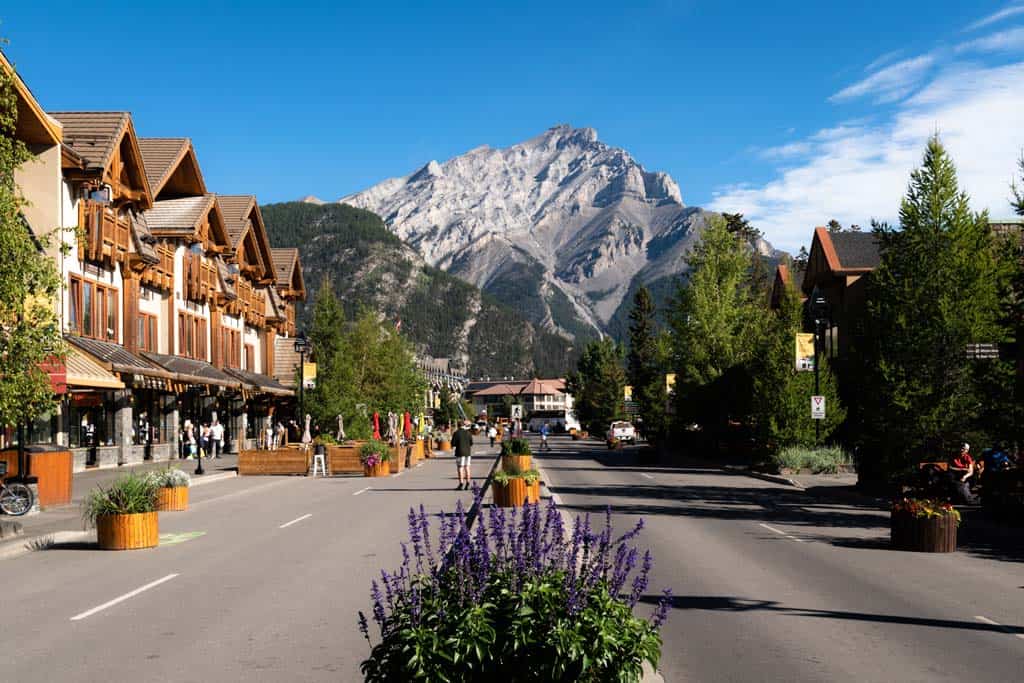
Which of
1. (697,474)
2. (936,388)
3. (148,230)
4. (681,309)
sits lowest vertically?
(697,474)

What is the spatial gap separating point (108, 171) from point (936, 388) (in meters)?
32.1

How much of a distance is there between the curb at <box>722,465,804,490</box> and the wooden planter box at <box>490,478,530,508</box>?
1281 centimetres

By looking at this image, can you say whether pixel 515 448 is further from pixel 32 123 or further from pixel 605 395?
pixel 605 395

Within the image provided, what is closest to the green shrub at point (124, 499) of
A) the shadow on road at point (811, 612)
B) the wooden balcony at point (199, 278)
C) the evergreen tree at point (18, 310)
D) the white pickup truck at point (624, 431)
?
the evergreen tree at point (18, 310)

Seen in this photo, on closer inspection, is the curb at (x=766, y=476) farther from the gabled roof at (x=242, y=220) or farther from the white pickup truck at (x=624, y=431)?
the white pickup truck at (x=624, y=431)

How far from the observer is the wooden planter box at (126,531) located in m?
17.2

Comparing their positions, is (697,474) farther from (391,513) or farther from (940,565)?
(940,565)

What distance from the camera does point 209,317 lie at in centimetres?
6122

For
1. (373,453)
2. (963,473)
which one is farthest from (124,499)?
(373,453)

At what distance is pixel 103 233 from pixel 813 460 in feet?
92.0

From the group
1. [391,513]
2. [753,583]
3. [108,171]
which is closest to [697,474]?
[391,513]

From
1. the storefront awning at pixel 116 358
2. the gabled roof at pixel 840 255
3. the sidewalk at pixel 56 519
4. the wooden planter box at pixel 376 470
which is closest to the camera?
the sidewalk at pixel 56 519

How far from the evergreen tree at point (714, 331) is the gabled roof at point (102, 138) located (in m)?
26.9

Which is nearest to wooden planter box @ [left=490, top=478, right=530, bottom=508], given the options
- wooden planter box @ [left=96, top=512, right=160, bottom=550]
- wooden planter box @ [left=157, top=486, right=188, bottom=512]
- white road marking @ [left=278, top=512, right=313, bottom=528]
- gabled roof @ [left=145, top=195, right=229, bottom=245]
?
white road marking @ [left=278, top=512, right=313, bottom=528]
